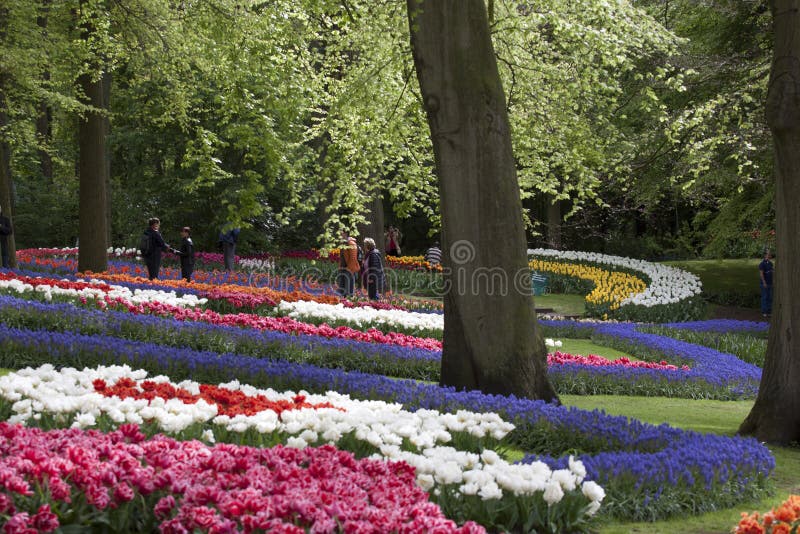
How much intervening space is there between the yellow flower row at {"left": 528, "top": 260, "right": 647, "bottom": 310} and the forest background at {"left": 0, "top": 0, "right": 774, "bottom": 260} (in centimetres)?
249

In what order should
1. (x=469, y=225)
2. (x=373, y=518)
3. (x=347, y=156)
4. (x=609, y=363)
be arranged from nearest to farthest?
(x=373, y=518)
(x=469, y=225)
(x=609, y=363)
(x=347, y=156)

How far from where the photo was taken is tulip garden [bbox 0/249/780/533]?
149 inches

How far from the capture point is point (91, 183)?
18484 millimetres

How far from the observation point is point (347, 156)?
42.6 feet

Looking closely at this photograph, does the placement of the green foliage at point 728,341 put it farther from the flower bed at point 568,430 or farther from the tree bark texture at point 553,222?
the tree bark texture at point 553,222

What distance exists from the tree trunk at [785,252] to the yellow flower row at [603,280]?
13560 mm

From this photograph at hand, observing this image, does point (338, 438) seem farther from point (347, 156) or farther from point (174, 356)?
point (347, 156)

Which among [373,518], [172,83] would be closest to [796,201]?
[373,518]

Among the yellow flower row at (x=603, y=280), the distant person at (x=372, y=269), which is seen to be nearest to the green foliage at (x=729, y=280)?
the yellow flower row at (x=603, y=280)

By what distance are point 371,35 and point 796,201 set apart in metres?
6.60

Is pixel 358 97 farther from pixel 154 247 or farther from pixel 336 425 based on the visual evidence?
pixel 154 247

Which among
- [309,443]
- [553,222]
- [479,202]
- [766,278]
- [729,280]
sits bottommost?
[309,443]

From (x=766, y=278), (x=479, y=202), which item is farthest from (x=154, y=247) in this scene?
(x=766, y=278)

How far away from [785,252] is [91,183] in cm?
1447
